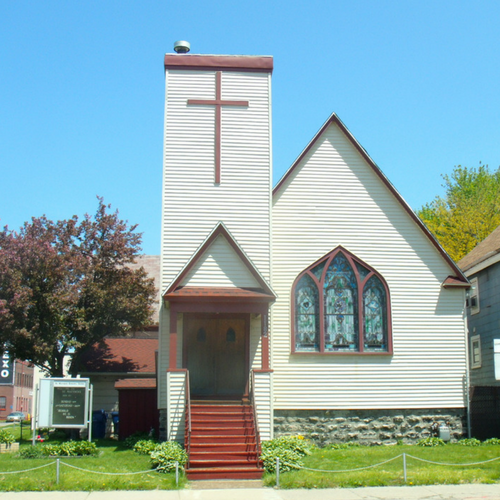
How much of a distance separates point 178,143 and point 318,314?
257 inches

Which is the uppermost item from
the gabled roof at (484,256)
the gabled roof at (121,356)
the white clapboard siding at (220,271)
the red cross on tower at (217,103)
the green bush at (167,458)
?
the red cross on tower at (217,103)

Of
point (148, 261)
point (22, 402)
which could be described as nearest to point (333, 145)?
point (148, 261)

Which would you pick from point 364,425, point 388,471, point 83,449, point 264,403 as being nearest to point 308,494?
point 388,471

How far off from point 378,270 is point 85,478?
10404 millimetres

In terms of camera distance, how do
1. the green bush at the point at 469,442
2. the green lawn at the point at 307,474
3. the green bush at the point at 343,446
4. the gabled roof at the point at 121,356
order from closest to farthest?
the green lawn at the point at 307,474
the green bush at the point at 343,446
the green bush at the point at 469,442
the gabled roof at the point at 121,356

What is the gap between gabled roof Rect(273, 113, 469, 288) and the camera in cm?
2002

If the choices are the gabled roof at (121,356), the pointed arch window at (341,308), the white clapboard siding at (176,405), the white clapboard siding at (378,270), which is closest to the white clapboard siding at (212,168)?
the white clapboard siding at (378,270)

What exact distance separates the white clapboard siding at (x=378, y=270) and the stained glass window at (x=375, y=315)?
30 centimetres

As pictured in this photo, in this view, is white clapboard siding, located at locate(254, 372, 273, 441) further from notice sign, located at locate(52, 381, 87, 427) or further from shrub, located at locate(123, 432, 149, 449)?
notice sign, located at locate(52, 381, 87, 427)

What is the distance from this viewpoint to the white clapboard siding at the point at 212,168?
19062mm

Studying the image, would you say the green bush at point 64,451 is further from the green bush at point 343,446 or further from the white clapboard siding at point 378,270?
the green bush at point 343,446

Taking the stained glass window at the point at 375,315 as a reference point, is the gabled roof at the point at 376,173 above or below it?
above

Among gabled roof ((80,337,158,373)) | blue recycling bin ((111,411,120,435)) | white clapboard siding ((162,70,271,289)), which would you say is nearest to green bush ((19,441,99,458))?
white clapboard siding ((162,70,271,289))

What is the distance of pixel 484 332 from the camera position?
23.9 m
